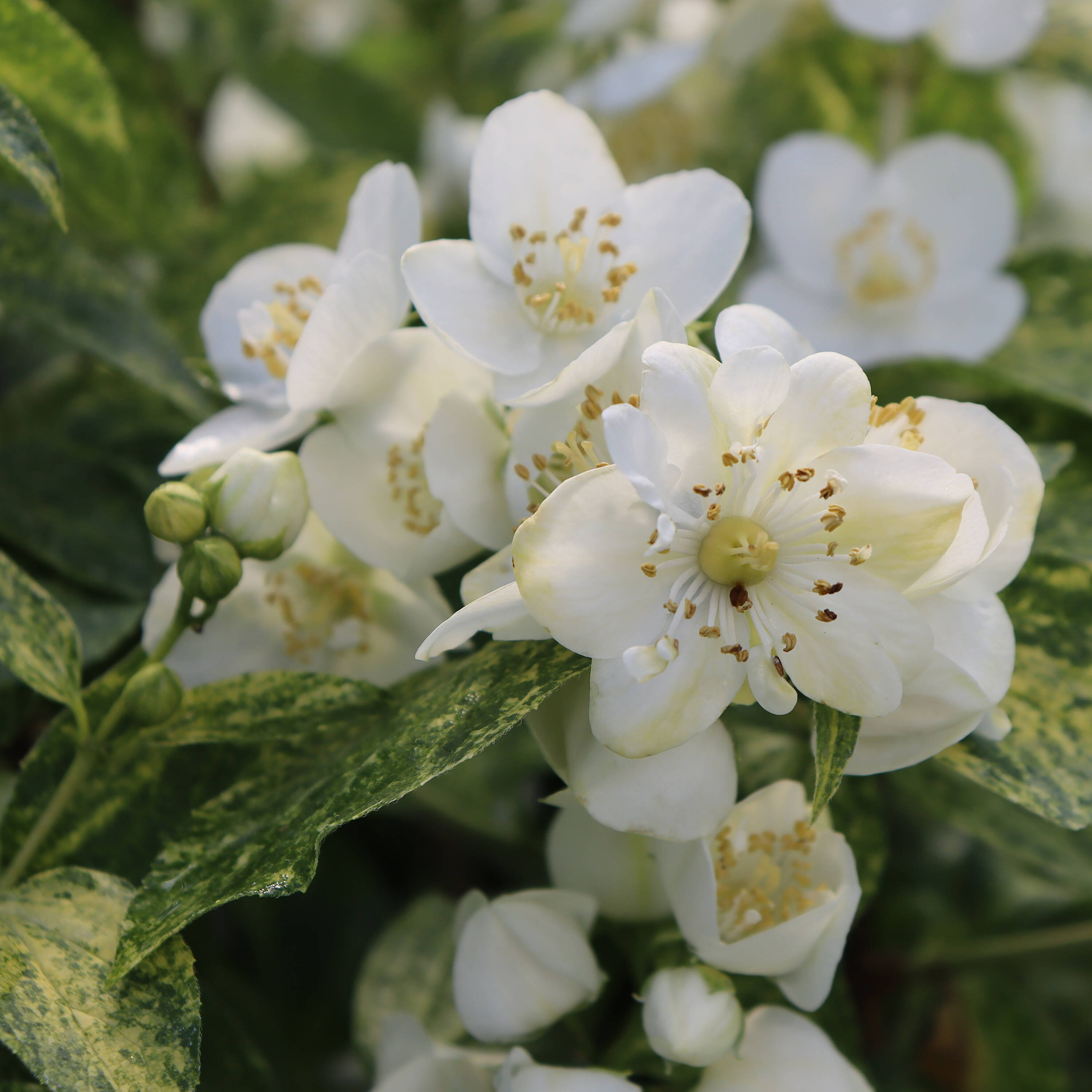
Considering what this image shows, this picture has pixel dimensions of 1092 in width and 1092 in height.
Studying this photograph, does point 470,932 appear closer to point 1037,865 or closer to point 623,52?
point 1037,865

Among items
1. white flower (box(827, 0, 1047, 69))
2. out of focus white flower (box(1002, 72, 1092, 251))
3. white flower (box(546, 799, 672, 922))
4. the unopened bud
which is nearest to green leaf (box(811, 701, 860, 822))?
white flower (box(546, 799, 672, 922))

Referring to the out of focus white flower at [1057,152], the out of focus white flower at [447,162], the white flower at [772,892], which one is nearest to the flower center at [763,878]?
the white flower at [772,892]

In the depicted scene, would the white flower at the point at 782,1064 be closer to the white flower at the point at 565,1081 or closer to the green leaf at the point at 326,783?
the white flower at the point at 565,1081

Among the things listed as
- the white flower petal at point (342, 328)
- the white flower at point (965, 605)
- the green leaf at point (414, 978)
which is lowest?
the green leaf at point (414, 978)

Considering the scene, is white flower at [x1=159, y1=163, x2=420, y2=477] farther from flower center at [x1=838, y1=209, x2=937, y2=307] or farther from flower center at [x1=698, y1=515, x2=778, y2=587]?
flower center at [x1=838, y1=209, x2=937, y2=307]

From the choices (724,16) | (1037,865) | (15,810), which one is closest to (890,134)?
(724,16)

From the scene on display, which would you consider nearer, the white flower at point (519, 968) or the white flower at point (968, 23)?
the white flower at point (519, 968)
